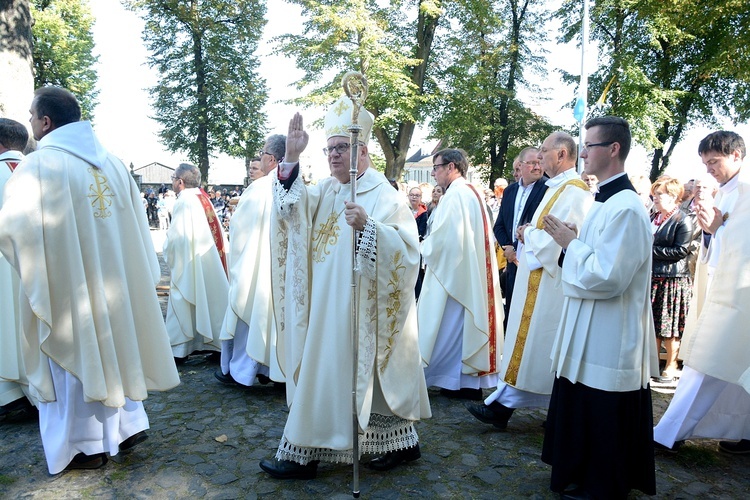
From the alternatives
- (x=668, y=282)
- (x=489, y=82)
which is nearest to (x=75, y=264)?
(x=668, y=282)

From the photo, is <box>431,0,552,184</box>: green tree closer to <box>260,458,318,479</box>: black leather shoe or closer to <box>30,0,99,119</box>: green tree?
<box>30,0,99,119</box>: green tree

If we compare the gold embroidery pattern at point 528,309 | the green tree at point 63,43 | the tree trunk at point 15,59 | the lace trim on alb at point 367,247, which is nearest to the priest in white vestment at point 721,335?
the gold embroidery pattern at point 528,309

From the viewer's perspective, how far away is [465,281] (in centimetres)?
531

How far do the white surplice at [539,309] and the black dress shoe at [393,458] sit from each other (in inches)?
33.7

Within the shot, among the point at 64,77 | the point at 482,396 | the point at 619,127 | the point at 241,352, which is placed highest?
the point at 64,77

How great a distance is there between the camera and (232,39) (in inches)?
1184

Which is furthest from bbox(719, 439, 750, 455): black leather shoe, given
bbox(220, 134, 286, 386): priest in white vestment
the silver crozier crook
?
bbox(220, 134, 286, 386): priest in white vestment

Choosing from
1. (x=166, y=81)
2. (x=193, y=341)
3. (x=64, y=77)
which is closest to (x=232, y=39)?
(x=166, y=81)

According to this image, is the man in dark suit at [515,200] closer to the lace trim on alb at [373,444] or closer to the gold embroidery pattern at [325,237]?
the lace trim on alb at [373,444]

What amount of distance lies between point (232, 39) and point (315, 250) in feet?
95.5

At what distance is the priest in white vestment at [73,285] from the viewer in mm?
3564

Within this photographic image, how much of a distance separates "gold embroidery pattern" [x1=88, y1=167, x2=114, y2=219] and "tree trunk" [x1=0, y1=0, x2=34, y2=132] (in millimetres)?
4176

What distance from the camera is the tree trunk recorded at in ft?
23.2

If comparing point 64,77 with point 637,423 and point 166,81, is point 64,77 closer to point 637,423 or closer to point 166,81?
point 166,81
